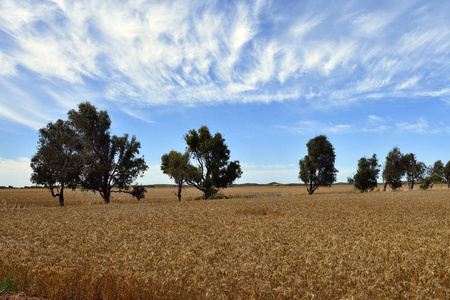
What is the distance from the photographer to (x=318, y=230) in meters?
13.0

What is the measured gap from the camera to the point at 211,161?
176 ft

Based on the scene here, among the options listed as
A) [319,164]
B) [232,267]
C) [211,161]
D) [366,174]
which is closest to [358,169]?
[366,174]

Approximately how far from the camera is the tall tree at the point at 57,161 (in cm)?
3406

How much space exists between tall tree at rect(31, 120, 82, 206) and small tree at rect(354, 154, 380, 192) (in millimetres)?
67508

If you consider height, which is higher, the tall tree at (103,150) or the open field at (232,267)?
the tall tree at (103,150)

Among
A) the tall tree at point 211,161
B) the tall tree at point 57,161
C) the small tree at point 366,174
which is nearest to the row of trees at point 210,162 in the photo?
the tall tree at point 211,161

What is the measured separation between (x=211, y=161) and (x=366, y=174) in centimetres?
4572

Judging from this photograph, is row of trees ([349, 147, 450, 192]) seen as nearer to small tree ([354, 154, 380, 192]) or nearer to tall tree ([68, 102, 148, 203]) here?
small tree ([354, 154, 380, 192])

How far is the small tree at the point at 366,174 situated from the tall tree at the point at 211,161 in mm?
38529

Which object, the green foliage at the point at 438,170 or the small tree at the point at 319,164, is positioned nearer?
the small tree at the point at 319,164

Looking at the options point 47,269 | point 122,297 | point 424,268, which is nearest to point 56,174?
point 47,269

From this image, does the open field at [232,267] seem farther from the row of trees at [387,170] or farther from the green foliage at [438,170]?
the green foliage at [438,170]

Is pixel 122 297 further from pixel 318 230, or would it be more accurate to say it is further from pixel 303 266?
pixel 318 230

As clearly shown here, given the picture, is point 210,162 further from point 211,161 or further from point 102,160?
point 102,160
